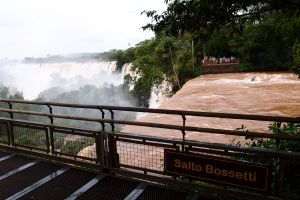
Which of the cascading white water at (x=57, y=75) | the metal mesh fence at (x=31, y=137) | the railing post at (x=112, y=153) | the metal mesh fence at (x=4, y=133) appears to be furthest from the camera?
the cascading white water at (x=57, y=75)

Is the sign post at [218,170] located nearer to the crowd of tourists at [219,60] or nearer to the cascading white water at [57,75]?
the crowd of tourists at [219,60]

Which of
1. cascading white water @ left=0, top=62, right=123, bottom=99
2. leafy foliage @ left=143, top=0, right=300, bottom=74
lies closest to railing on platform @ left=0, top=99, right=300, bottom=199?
leafy foliage @ left=143, top=0, right=300, bottom=74

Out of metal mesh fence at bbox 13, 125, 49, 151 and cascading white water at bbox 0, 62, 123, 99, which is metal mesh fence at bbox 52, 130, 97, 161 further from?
cascading white water at bbox 0, 62, 123, 99

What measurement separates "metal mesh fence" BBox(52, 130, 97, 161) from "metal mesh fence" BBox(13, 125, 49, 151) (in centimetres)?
21

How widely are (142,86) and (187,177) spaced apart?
27.8 meters

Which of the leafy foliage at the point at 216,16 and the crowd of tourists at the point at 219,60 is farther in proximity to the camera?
the crowd of tourists at the point at 219,60

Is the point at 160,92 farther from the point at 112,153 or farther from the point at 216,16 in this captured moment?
the point at 216,16

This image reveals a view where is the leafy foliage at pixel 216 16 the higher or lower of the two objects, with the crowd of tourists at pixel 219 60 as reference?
higher

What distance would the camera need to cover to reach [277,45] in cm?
2978

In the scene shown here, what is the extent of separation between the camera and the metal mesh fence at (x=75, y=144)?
393 cm

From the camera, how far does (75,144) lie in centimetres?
404

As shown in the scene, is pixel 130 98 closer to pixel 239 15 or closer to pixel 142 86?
pixel 142 86

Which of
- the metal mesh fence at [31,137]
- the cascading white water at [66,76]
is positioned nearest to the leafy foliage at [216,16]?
the metal mesh fence at [31,137]

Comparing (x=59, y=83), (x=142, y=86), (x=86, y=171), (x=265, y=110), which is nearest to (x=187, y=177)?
(x=86, y=171)
